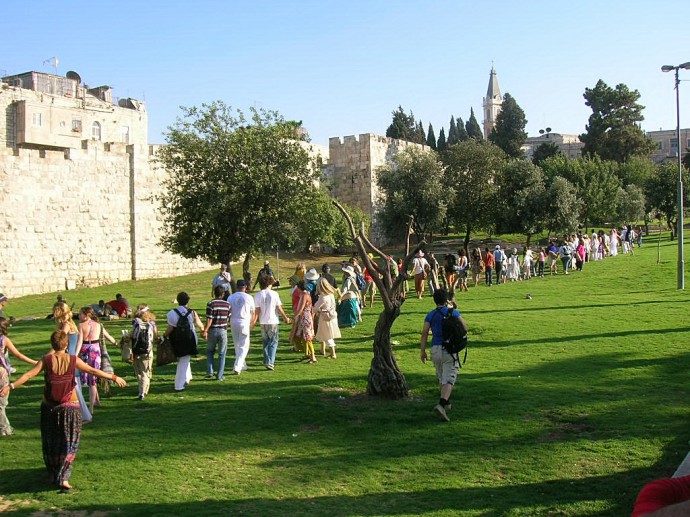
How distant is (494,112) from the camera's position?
497ft

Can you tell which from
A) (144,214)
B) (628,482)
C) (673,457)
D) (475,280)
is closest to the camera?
(628,482)

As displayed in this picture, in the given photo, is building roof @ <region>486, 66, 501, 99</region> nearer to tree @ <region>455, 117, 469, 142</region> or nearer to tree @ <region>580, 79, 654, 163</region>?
tree @ <region>455, 117, 469, 142</region>

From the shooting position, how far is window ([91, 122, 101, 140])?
5541 centimetres

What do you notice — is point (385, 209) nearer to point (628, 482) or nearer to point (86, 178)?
point (86, 178)

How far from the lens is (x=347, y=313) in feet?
58.4

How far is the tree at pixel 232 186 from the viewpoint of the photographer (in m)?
20.2

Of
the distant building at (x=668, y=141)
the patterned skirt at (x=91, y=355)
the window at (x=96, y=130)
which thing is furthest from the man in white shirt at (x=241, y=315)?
the distant building at (x=668, y=141)

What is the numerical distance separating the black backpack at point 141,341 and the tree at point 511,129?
63.2 meters

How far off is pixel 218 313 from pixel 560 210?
33.1 metres

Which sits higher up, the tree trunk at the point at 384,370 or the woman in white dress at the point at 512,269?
the woman in white dress at the point at 512,269

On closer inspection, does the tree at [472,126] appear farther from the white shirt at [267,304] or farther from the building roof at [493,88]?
the white shirt at [267,304]

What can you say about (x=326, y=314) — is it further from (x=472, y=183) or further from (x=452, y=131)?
(x=452, y=131)

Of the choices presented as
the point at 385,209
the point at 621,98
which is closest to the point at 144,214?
the point at 385,209

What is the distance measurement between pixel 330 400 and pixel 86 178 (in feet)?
88.6
